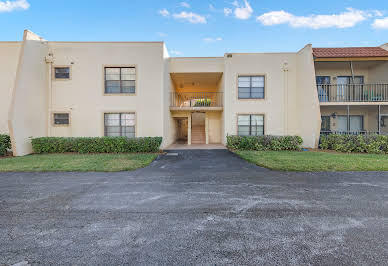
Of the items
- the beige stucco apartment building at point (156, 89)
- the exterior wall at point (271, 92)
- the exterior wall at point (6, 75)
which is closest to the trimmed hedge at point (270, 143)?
the beige stucco apartment building at point (156, 89)

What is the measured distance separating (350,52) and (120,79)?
14.9m

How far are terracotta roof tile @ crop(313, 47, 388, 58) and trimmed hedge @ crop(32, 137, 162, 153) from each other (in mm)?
12014

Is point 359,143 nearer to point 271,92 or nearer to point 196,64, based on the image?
point 271,92

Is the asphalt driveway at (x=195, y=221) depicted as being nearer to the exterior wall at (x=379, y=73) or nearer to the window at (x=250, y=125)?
the window at (x=250, y=125)

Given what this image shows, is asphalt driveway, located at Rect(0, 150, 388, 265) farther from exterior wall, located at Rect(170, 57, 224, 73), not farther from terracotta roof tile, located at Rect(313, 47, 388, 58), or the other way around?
exterior wall, located at Rect(170, 57, 224, 73)

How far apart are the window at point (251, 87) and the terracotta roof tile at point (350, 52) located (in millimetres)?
3621

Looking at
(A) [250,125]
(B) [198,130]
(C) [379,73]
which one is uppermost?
(C) [379,73]

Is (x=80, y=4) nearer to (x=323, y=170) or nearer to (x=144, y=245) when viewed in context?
(x=144, y=245)

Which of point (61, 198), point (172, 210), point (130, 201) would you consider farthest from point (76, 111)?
point (172, 210)

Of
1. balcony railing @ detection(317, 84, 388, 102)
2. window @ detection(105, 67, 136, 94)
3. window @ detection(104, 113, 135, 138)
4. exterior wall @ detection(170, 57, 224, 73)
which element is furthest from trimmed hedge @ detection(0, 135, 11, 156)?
balcony railing @ detection(317, 84, 388, 102)

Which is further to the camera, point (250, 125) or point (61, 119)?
point (250, 125)

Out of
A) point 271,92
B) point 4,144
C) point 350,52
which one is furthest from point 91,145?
point 350,52

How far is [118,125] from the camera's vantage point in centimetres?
1182

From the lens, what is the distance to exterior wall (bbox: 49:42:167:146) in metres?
11.5
